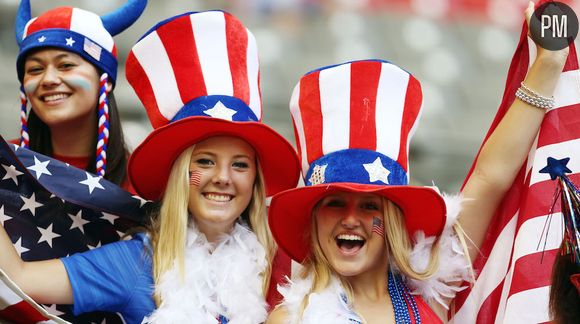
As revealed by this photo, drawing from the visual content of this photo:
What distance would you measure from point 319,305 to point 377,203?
0.37 metres

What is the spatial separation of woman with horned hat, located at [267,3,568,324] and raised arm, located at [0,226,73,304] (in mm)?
647

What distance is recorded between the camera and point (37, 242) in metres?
3.21

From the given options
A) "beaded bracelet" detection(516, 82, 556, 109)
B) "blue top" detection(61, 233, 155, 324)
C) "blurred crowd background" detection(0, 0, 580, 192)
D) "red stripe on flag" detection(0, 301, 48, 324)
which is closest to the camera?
"red stripe on flag" detection(0, 301, 48, 324)

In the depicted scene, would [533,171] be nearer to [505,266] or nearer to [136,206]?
[505,266]

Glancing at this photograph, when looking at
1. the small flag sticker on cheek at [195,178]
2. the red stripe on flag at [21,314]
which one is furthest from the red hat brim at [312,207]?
the red stripe on flag at [21,314]

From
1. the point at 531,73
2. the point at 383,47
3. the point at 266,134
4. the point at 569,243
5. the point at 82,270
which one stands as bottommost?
the point at 82,270

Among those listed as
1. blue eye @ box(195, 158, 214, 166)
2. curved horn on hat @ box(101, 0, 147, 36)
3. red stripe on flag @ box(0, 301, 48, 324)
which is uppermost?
curved horn on hat @ box(101, 0, 147, 36)

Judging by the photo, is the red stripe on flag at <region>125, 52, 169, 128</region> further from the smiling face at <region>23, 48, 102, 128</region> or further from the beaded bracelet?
the beaded bracelet

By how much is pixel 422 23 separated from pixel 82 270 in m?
8.17

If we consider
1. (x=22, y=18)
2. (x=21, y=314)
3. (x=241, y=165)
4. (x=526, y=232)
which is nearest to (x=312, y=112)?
(x=241, y=165)

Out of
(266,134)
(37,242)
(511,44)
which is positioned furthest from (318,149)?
(511,44)

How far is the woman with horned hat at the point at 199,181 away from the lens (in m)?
3.12

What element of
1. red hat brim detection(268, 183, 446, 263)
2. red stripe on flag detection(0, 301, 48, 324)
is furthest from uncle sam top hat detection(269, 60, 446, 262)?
red stripe on flag detection(0, 301, 48, 324)

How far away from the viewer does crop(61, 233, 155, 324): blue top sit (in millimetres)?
3014
